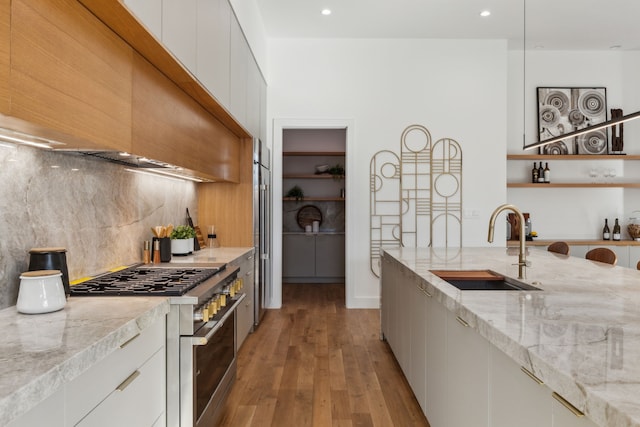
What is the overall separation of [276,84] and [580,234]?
4.43m

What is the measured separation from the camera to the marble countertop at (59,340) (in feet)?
2.77

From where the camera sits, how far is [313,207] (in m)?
7.00

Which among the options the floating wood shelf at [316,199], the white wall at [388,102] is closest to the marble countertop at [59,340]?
the white wall at [388,102]

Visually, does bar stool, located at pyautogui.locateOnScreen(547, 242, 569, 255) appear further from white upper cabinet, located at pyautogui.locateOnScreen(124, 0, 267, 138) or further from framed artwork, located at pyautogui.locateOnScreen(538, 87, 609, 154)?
white upper cabinet, located at pyautogui.locateOnScreen(124, 0, 267, 138)

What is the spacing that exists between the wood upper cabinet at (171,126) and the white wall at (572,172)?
13.7ft

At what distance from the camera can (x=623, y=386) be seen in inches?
32.1

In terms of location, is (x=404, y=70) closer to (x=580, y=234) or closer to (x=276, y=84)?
(x=276, y=84)

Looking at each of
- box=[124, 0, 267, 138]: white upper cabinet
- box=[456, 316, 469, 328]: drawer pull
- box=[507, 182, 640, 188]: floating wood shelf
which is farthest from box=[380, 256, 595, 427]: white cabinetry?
box=[507, 182, 640, 188]: floating wood shelf

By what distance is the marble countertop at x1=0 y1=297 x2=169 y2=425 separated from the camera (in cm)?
84

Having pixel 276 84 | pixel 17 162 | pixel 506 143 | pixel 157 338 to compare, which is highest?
pixel 276 84

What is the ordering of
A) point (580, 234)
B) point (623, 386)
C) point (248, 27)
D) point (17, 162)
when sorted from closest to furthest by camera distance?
1. point (623, 386)
2. point (17, 162)
3. point (248, 27)
4. point (580, 234)

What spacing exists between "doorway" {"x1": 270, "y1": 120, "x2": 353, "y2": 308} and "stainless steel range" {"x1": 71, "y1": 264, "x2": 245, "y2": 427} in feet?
13.0

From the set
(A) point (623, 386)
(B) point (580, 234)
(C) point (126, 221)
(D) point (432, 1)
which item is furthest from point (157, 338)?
(B) point (580, 234)

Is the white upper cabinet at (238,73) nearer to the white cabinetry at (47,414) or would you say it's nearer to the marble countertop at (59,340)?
the marble countertop at (59,340)
